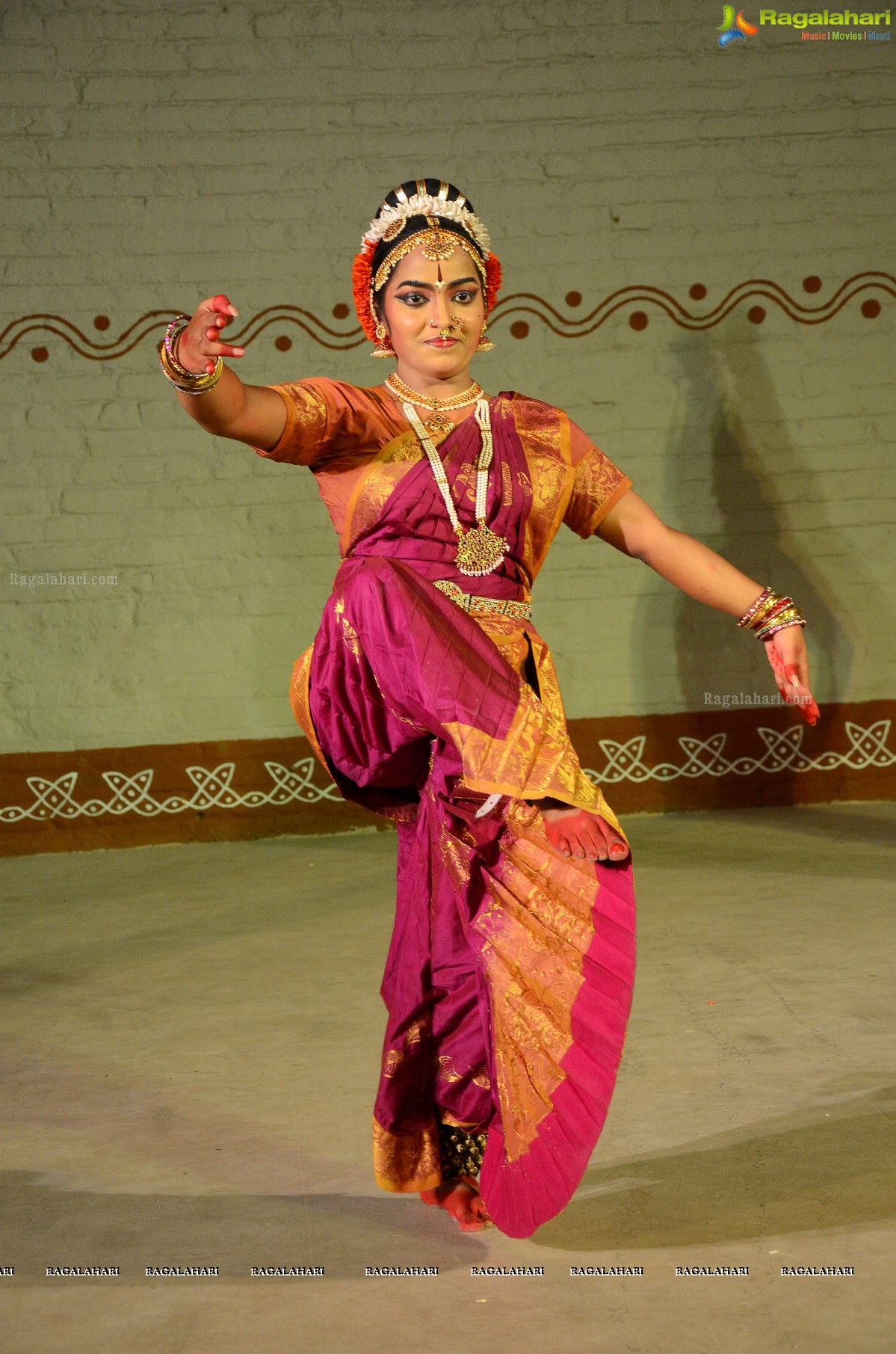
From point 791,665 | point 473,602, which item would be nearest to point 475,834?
point 473,602

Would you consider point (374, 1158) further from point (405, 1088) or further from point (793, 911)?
point (793, 911)

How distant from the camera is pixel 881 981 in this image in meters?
2.99

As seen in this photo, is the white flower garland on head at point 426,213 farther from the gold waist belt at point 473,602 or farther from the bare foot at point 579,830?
the bare foot at point 579,830

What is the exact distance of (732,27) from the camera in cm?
499

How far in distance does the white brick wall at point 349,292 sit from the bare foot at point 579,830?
330 centimetres

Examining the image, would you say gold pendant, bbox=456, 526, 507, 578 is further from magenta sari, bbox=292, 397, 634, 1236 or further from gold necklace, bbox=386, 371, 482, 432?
gold necklace, bbox=386, 371, 482, 432

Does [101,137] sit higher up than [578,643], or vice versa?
[101,137]

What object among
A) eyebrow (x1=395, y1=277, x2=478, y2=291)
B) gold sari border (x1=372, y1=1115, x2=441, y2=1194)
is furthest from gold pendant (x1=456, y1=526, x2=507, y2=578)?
gold sari border (x1=372, y1=1115, x2=441, y2=1194)

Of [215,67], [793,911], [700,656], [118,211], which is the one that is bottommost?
[793,911]

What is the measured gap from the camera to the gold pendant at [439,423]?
2023mm

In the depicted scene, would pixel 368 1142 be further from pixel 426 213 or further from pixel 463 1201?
pixel 426 213

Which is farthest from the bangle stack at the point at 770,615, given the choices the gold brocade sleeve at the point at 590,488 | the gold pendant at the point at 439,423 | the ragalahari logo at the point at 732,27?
the ragalahari logo at the point at 732,27

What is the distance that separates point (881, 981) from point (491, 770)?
5.40 feet

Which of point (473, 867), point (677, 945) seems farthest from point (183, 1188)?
point (677, 945)
